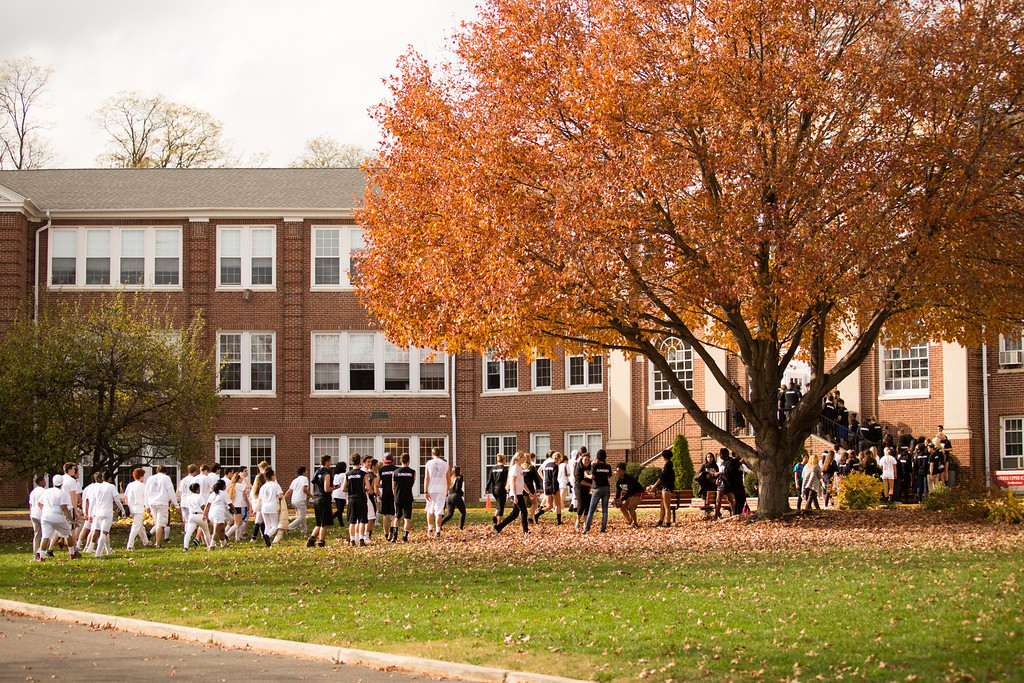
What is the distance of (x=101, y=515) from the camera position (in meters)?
19.3

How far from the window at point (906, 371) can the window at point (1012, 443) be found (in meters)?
2.57

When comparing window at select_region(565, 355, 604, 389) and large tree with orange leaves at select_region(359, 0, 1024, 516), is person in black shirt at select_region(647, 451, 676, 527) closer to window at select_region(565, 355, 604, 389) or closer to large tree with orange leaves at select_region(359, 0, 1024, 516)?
large tree with orange leaves at select_region(359, 0, 1024, 516)

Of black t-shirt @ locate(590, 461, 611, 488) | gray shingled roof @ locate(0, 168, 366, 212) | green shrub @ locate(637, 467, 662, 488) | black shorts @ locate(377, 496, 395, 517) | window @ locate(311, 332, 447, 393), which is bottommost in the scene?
green shrub @ locate(637, 467, 662, 488)

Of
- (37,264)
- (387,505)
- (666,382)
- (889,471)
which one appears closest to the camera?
(387,505)

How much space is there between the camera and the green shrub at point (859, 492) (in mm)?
24016

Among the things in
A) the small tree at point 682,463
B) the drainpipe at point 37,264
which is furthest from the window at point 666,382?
the drainpipe at point 37,264

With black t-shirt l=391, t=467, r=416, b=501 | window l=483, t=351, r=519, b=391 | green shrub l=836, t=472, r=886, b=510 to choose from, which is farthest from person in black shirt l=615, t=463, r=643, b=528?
window l=483, t=351, r=519, b=391

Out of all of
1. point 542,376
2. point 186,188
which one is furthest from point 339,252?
point 542,376

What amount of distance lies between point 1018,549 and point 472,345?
9.92 meters

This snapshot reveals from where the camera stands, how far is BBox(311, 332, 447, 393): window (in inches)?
1481

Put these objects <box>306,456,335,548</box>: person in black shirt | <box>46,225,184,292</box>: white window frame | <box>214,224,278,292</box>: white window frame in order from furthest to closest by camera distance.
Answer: <box>214,224,278,292</box>: white window frame < <box>46,225,184,292</box>: white window frame < <box>306,456,335,548</box>: person in black shirt

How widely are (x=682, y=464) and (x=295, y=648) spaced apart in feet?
77.7

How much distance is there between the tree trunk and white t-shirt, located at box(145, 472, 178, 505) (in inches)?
449

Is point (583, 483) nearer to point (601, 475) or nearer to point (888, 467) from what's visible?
point (601, 475)
